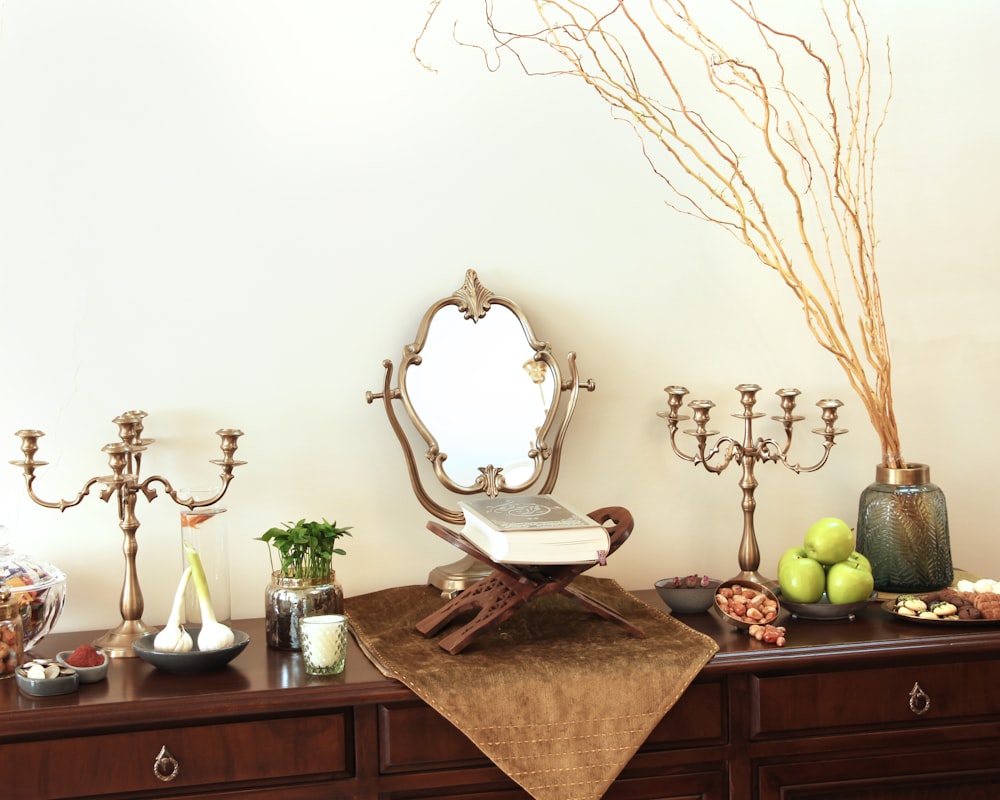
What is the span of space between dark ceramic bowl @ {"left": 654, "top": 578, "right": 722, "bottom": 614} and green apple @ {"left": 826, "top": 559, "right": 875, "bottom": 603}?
0.20m

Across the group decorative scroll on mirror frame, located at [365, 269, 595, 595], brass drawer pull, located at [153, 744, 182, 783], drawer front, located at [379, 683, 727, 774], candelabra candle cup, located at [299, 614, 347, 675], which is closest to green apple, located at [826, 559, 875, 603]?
decorative scroll on mirror frame, located at [365, 269, 595, 595]

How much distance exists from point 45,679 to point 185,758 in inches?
8.6

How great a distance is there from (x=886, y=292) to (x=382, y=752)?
137cm

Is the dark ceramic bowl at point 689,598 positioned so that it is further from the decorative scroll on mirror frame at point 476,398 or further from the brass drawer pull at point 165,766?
the brass drawer pull at point 165,766

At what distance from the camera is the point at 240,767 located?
1.43 metres

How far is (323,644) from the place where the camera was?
148 cm

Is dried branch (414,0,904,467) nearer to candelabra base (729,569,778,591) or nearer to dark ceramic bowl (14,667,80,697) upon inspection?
candelabra base (729,569,778,591)

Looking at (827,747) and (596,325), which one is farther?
(596,325)

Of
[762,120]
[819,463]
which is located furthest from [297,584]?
[762,120]

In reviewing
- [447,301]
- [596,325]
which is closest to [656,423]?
[596,325]

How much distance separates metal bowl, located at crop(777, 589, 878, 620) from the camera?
1736mm

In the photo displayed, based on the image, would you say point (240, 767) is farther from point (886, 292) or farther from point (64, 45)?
point (886, 292)

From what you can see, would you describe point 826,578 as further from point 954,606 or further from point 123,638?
point 123,638

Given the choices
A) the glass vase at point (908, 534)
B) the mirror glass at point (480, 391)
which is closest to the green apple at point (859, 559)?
the glass vase at point (908, 534)
